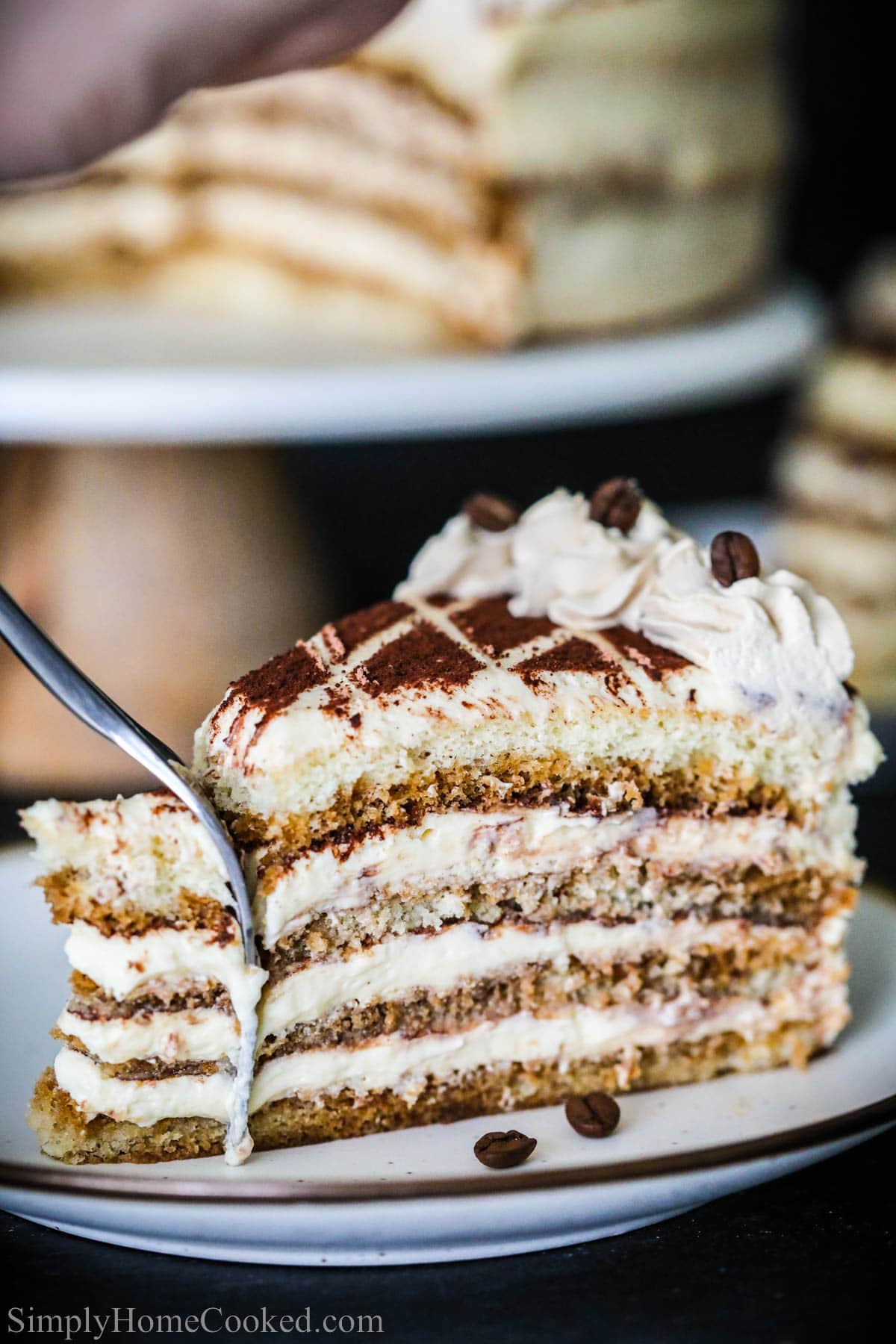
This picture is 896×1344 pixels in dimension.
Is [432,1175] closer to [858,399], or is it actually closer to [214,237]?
[858,399]

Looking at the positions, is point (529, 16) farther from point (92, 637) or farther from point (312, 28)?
point (92, 637)

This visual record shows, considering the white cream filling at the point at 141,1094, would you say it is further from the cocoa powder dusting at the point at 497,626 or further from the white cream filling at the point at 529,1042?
the cocoa powder dusting at the point at 497,626

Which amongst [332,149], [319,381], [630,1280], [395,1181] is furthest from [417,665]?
[332,149]

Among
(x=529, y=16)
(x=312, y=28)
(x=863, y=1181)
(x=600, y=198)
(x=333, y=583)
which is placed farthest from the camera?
(x=333, y=583)

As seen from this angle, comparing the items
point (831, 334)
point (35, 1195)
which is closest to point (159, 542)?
point (831, 334)

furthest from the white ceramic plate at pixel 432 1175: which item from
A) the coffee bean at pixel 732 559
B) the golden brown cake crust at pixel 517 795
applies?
the coffee bean at pixel 732 559

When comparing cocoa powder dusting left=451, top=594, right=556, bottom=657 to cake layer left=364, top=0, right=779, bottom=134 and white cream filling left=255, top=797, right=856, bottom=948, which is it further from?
cake layer left=364, top=0, right=779, bottom=134

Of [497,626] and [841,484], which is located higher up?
[497,626]

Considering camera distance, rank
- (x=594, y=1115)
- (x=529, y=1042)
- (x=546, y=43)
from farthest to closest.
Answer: (x=546, y=43) → (x=529, y=1042) → (x=594, y=1115)
